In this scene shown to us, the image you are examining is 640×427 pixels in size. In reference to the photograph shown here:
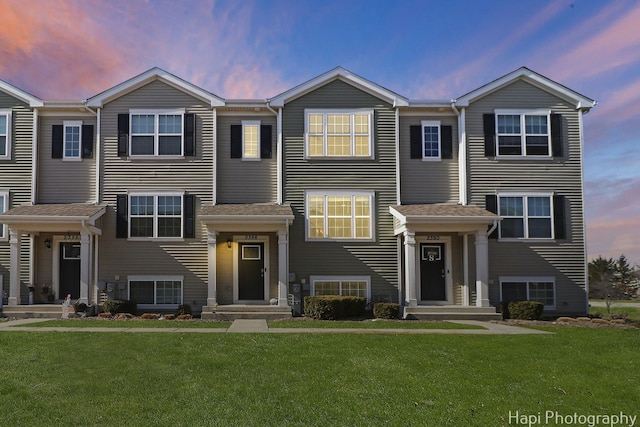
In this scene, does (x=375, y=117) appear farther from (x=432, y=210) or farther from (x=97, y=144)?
(x=97, y=144)

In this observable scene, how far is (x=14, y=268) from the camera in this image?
17.3 meters

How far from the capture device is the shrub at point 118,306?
56.9 ft

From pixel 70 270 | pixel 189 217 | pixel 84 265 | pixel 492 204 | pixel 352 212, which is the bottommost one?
pixel 70 270

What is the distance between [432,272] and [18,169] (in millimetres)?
15514

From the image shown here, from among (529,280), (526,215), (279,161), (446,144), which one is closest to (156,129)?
(279,161)

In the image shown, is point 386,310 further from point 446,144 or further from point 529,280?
point 446,144

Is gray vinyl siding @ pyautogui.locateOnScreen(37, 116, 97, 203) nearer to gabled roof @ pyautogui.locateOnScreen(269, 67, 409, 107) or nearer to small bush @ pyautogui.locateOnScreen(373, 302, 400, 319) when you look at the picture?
gabled roof @ pyautogui.locateOnScreen(269, 67, 409, 107)

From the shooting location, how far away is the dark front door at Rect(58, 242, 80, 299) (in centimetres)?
1875

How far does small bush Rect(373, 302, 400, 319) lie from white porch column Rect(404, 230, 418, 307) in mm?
567

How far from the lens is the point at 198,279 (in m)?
18.6

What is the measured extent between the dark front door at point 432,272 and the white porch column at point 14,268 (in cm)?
1389

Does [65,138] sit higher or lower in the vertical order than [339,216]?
higher

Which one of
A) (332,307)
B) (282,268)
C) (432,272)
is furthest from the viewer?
(432,272)

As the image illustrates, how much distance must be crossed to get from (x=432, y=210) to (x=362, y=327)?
5.49m
